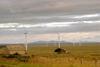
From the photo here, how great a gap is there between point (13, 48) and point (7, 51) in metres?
2.42

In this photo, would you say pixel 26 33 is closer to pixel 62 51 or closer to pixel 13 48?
pixel 13 48

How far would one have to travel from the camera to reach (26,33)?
96750 millimetres

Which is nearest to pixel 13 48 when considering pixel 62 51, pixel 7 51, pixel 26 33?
pixel 7 51

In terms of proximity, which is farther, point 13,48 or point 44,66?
point 13,48

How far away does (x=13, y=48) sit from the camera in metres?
67.1

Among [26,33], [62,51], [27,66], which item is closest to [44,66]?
[27,66]

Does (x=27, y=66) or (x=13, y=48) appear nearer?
(x=27, y=66)

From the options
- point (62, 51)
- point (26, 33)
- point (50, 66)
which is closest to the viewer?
point (50, 66)

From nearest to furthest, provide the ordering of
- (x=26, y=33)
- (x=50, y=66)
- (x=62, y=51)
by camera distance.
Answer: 1. (x=50, y=66)
2. (x=62, y=51)
3. (x=26, y=33)

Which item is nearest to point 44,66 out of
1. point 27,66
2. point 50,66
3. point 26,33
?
point 50,66

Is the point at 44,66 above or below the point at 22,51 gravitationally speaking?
above

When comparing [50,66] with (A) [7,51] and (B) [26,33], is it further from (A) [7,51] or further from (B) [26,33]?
(B) [26,33]

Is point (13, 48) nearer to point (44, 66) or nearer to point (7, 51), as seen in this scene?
point (7, 51)

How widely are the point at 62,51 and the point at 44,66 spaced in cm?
4235
